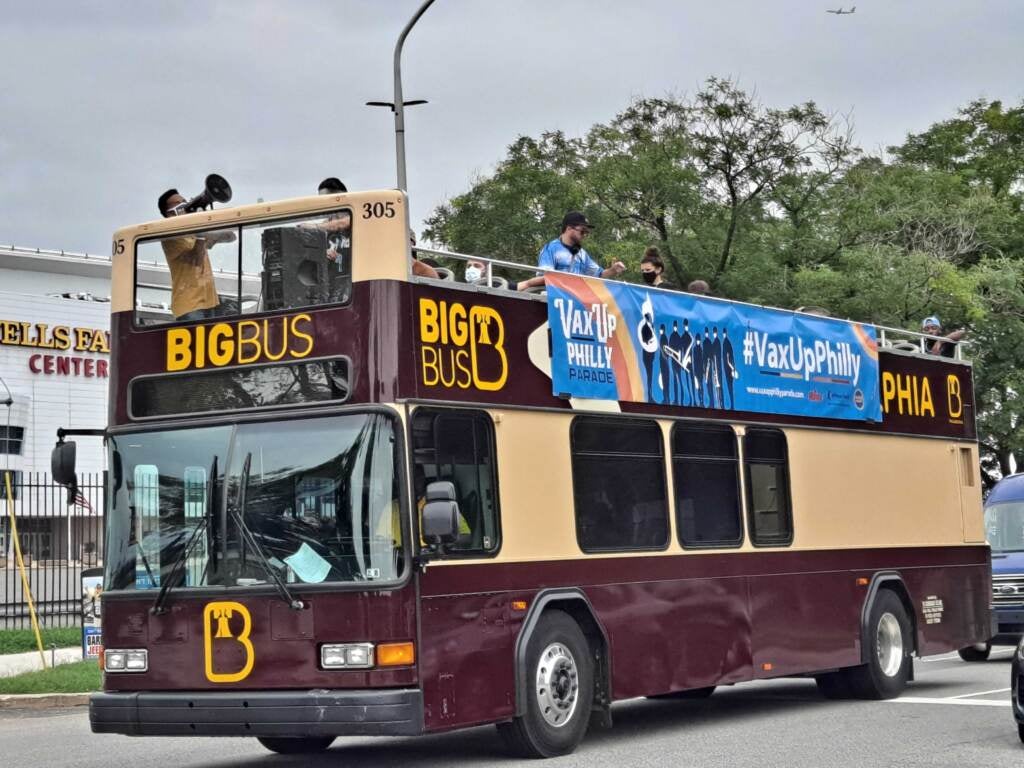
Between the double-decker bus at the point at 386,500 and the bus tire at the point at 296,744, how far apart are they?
0.03 meters

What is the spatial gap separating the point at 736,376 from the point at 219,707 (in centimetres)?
560

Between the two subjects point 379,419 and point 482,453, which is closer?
point 379,419

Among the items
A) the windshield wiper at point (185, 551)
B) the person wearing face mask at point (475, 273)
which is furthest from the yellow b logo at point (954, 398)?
the windshield wiper at point (185, 551)

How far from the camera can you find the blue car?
19891 millimetres

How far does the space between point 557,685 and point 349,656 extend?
1850 millimetres

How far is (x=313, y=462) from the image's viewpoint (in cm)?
1017

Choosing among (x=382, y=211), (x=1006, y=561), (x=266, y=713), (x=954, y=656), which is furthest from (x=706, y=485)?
(x=954, y=656)

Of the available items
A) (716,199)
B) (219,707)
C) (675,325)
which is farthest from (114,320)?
(716,199)

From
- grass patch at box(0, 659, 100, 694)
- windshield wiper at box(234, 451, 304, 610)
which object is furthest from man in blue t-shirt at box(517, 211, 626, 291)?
grass patch at box(0, 659, 100, 694)

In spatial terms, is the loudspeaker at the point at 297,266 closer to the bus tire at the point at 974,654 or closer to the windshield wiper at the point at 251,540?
the windshield wiper at the point at 251,540

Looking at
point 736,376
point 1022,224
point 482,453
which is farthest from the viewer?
point 1022,224

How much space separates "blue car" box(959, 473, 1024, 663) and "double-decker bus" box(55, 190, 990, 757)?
304 inches

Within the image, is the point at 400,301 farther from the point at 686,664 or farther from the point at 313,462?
the point at 686,664

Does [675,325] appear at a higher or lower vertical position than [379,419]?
higher
